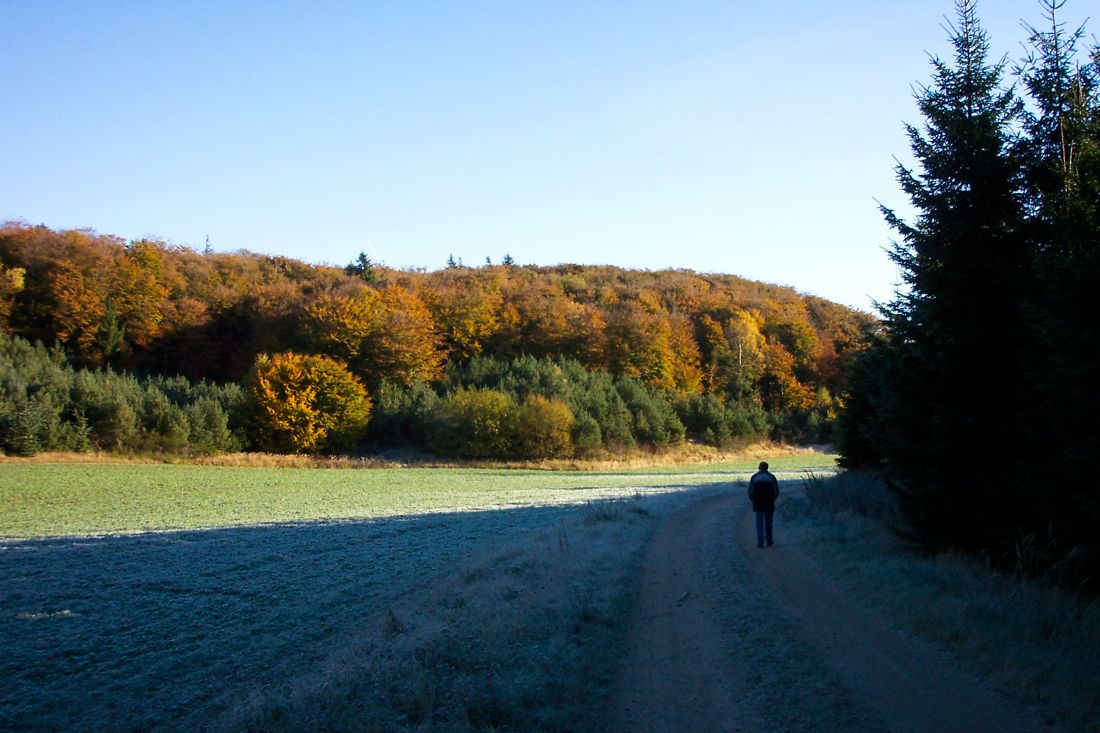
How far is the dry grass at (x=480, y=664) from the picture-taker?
256 inches

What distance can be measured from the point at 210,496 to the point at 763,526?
26130 millimetres

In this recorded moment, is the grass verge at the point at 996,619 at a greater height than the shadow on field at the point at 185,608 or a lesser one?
greater

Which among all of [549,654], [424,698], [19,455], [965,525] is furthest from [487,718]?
[19,455]

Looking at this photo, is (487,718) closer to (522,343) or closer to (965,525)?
(965,525)

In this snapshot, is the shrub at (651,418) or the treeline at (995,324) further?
the shrub at (651,418)

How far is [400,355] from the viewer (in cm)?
7675

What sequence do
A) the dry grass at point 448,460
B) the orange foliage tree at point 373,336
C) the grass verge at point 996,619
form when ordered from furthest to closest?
the orange foliage tree at point 373,336
the dry grass at point 448,460
the grass verge at point 996,619

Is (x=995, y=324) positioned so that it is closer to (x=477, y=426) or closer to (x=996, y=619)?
(x=996, y=619)

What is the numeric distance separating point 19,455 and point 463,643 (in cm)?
5123

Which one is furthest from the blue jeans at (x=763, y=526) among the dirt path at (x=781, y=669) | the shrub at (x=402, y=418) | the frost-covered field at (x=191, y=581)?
the shrub at (x=402, y=418)

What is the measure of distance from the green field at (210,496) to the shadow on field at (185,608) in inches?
127

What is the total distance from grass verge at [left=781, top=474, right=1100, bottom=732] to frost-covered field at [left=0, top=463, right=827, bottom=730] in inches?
325

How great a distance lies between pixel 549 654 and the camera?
8203 millimetres

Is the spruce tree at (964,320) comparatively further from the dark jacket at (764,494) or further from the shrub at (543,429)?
the shrub at (543,429)
